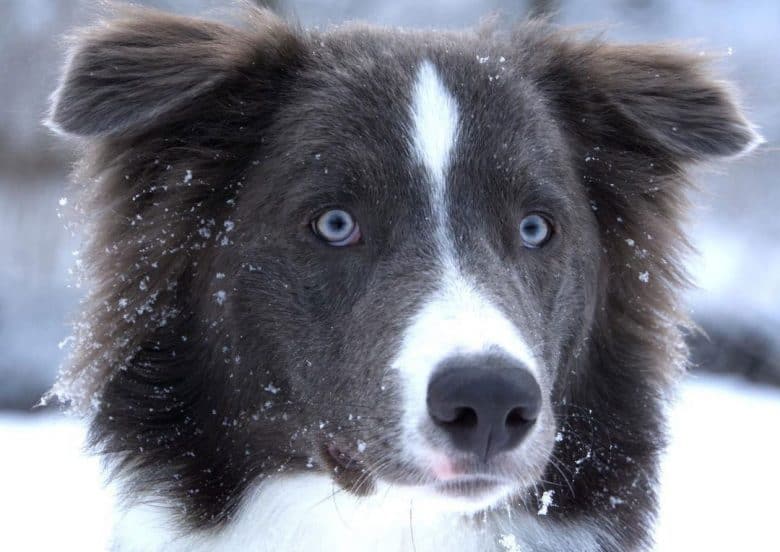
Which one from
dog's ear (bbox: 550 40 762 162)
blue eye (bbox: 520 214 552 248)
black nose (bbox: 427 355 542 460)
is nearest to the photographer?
black nose (bbox: 427 355 542 460)

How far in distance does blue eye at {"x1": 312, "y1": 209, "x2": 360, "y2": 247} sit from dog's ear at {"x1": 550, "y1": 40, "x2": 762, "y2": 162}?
1.02 meters

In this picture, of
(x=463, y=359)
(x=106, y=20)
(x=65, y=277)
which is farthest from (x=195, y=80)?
(x=65, y=277)

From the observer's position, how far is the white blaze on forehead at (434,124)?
10.8 ft

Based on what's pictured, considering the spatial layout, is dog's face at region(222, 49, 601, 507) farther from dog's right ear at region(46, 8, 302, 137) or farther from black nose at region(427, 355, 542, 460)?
dog's right ear at region(46, 8, 302, 137)

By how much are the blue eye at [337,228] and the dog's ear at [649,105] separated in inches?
40.0

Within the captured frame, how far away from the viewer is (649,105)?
3787 millimetres

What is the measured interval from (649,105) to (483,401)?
1.64 meters

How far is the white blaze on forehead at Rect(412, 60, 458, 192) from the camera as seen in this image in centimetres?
328

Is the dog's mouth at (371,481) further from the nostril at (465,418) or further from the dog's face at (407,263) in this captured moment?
the nostril at (465,418)

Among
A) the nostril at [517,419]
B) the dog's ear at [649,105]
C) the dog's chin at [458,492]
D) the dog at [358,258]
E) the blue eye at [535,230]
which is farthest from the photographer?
the dog's ear at [649,105]

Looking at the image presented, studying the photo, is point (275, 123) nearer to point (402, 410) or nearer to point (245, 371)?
point (245, 371)

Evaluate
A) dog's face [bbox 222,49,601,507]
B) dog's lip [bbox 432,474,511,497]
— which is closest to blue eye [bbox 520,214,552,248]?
dog's face [bbox 222,49,601,507]

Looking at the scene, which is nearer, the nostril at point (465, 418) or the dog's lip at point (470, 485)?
the nostril at point (465, 418)

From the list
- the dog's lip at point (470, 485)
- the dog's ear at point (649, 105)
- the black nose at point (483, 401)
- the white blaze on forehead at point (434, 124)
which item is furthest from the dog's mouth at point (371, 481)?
the dog's ear at point (649, 105)
